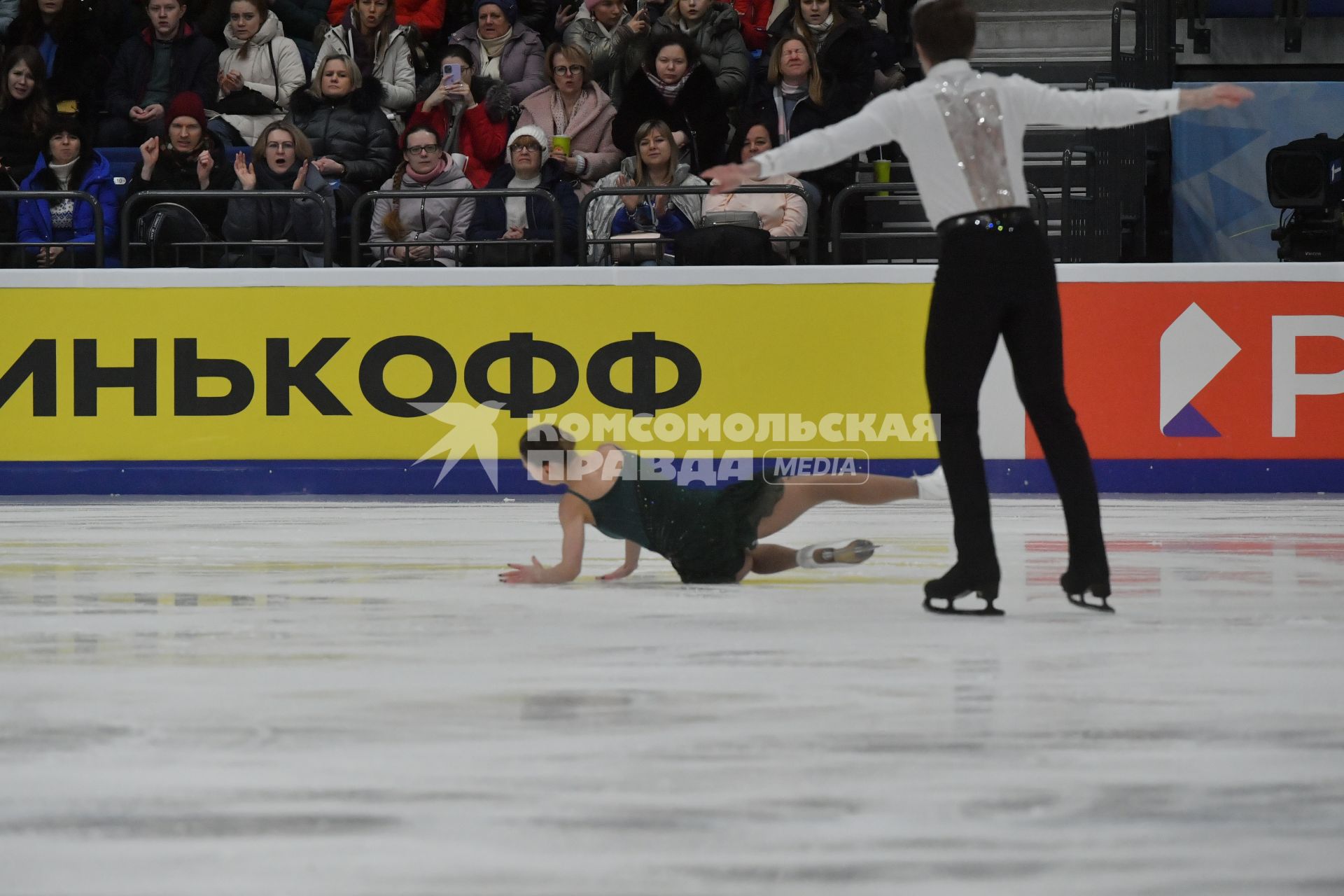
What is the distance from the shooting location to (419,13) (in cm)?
1154

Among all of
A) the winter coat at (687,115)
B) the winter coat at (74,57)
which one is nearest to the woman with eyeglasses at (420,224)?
the winter coat at (687,115)

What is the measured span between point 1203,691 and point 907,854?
130cm

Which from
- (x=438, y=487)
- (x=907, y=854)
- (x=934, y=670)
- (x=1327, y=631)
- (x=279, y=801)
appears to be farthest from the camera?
(x=438, y=487)

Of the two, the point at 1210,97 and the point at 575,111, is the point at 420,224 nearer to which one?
the point at 575,111

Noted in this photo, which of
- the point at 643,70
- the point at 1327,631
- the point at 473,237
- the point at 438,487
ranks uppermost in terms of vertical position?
the point at 643,70

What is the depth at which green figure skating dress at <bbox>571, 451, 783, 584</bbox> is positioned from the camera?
16.7ft

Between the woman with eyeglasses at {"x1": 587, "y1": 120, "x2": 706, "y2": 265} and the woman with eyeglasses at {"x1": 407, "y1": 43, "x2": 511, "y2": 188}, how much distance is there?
119 cm

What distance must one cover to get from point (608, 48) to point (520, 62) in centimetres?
54

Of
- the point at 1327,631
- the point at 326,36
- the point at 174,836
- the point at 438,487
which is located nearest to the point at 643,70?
the point at 326,36

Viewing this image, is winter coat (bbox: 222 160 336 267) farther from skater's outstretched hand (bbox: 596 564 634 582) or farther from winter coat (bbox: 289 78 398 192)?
skater's outstretched hand (bbox: 596 564 634 582)

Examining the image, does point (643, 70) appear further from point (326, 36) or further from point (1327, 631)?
point (1327, 631)

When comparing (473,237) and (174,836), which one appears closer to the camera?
(174,836)

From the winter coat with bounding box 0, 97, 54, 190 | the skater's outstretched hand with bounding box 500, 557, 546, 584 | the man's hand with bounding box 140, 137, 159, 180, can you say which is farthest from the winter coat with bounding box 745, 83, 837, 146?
the skater's outstretched hand with bounding box 500, 557, 546, 584

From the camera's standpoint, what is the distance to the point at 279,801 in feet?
8.75
